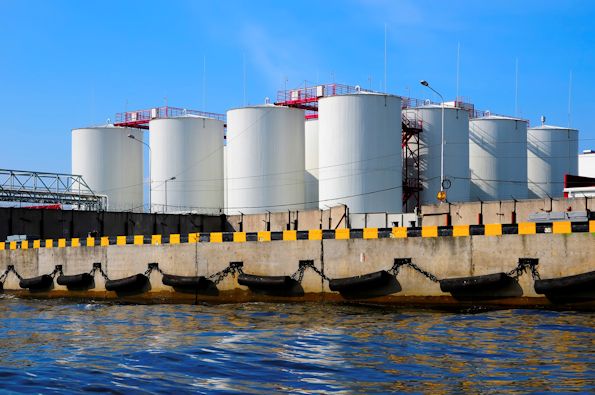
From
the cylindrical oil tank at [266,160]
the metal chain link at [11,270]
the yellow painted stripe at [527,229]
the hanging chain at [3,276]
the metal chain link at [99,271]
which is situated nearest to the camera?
the yellow painted stripe at [527,229]

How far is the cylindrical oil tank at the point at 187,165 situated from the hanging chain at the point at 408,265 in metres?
45.5

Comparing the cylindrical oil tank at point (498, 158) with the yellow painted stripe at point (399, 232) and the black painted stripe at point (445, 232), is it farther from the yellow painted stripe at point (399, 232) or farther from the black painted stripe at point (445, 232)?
the black painted stripe at point (445, 232)

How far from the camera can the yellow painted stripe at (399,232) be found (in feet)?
79.5

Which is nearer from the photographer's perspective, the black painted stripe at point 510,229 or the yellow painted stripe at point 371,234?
the black painted stripe at point 510,229

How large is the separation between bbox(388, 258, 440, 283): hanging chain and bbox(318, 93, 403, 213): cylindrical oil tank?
110ft

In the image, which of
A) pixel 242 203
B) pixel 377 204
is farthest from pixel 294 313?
pixel 242 203


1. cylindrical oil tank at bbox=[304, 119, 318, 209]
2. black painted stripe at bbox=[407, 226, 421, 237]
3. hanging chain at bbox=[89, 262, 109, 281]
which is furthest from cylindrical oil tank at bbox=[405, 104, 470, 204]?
black painted stripe at bbox=[407, 226, 421, 237]

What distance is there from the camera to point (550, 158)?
7569cm

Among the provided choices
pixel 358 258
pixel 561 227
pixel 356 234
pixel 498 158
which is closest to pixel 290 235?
pixel 356 234

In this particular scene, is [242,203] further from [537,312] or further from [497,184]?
[537,312]

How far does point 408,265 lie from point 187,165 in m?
48.5

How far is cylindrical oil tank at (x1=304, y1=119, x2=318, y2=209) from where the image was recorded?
6575 cm

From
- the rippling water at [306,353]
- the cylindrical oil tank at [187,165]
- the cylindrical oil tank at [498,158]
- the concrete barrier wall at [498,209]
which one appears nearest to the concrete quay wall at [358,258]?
the rippling water at [306,353]

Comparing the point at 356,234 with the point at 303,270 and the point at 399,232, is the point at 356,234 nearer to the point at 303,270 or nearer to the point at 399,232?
the point at 399,232
